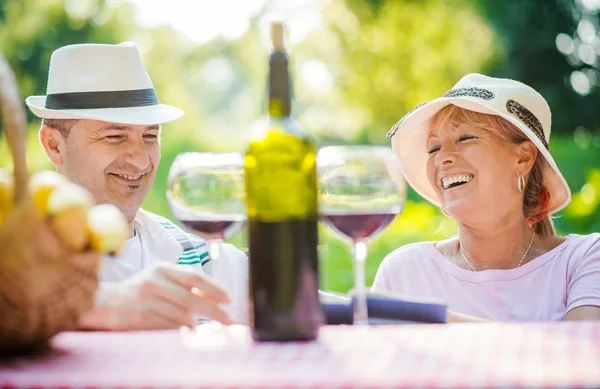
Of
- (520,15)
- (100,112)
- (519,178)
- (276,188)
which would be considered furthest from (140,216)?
(520,15)

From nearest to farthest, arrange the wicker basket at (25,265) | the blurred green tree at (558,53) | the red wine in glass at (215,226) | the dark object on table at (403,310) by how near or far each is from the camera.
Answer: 1. the wicker basket at (25,265)
2. the red wine in glass at (215,226)
3. the dark object on table at (403,310)
4. the blurred green tree at (558,53)

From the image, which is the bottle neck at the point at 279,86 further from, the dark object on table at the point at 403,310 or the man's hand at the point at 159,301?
the dark object on table at the point at 403,310

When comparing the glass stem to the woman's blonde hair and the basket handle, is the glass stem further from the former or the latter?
the woman's blonde hair

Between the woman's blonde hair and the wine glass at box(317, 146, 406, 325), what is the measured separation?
1375 millimetres

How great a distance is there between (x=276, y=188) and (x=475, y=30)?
65.9ft

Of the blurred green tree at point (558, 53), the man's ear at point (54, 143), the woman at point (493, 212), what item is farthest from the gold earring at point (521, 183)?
the blurred green tree at point (558, 53)

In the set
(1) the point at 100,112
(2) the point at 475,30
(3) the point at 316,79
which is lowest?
(3) the point at 316,79

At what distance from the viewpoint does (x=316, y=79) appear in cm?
2591

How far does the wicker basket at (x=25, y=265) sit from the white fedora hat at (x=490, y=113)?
1624mm

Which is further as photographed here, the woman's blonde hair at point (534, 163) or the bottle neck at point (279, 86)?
the woman's blonde hair at point (534, 163)

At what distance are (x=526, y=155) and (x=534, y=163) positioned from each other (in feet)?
0.24

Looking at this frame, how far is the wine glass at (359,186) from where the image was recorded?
141 centimetres

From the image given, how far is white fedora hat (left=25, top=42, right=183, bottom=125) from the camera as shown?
2.84 metres

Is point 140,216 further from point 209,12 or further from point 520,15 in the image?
point 209,12
